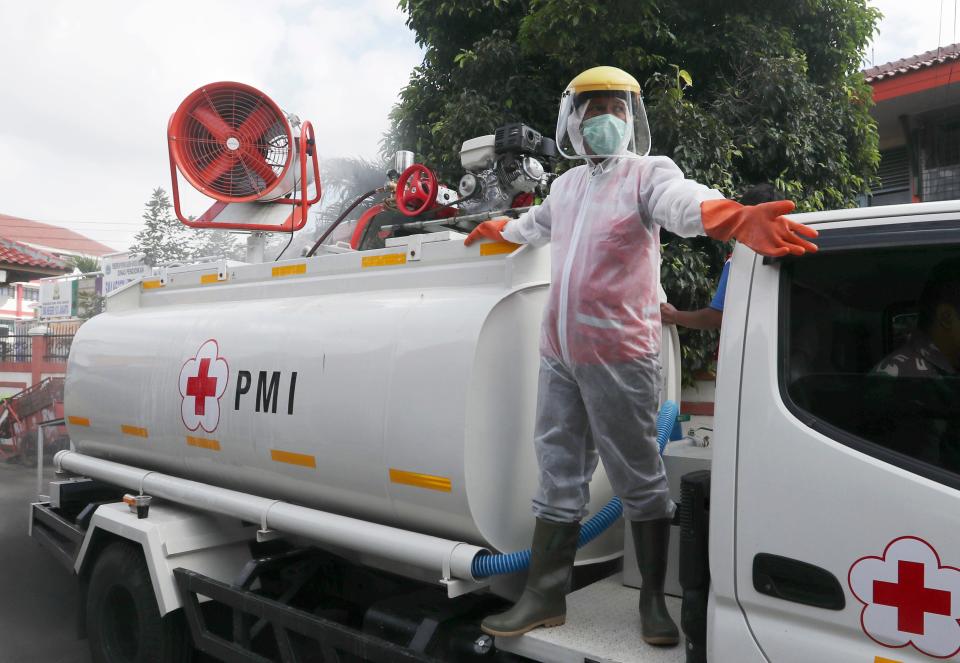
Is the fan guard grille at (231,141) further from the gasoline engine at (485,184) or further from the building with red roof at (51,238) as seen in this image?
the building with red roof at (51,238)

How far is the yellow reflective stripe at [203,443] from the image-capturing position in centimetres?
358

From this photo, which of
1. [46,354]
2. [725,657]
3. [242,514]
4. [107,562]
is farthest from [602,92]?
[46,354]

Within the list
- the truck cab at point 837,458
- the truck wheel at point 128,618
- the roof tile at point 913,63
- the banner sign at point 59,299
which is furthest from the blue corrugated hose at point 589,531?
the banner sign at point 59,299

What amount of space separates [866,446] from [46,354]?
18.7 m

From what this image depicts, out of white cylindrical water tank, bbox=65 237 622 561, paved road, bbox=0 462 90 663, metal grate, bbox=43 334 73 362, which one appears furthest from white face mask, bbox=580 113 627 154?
metal grate, bbox=43 334 73 362

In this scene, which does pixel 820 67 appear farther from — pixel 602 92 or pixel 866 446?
pixel 866 446

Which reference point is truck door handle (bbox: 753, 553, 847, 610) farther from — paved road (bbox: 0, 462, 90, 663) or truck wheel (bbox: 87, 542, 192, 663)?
paved road (bbox: 0, 462, 90, 663)

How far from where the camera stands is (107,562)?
384cm

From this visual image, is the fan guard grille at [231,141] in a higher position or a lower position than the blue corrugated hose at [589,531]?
higher

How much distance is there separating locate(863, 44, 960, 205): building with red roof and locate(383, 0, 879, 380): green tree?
2395 millimetres

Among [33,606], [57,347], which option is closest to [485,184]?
[33,606]

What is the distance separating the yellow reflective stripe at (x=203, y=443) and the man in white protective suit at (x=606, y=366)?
1.67 m

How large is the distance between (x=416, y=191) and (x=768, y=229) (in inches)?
88.4

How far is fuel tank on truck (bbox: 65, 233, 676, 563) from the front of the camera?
2627mm
